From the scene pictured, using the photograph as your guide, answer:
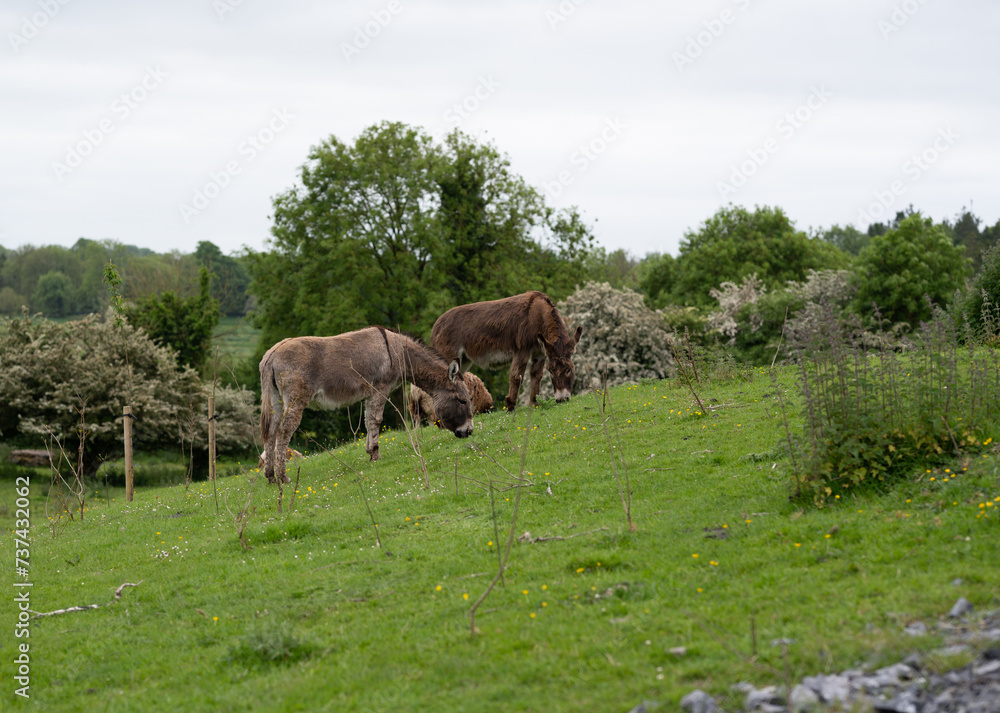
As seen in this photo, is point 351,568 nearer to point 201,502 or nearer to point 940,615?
point 940,615

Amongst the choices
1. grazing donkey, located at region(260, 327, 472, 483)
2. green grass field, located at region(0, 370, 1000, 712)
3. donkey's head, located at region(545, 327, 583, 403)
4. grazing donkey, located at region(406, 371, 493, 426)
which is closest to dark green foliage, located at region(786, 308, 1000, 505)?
green grass field, located at region(0, 370, 1000, 712)

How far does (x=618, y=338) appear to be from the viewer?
28078 millimetres

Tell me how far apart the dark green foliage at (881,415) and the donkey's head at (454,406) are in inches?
298

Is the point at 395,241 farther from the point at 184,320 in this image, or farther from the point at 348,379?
the point at 348,379

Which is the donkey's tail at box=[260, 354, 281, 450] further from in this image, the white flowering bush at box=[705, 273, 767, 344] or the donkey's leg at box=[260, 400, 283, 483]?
the white flowering bush at box=[705, 273, 767, 344]

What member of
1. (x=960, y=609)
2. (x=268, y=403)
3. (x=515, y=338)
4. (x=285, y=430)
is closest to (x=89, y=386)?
(x=268, y=403)

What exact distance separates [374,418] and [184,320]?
2854 cm

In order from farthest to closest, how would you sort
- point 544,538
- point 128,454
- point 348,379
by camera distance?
1. point 128,454
2. point 348,379
3. point 544,538

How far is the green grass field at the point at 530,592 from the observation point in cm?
507

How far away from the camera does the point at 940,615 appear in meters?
5.04

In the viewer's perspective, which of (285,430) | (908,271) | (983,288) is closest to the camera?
(285,430)

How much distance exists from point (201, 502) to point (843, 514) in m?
11.0

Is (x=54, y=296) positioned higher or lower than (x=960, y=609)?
higher

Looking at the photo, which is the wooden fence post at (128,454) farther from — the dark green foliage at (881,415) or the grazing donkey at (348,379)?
the dark green foliage at (881,415)
